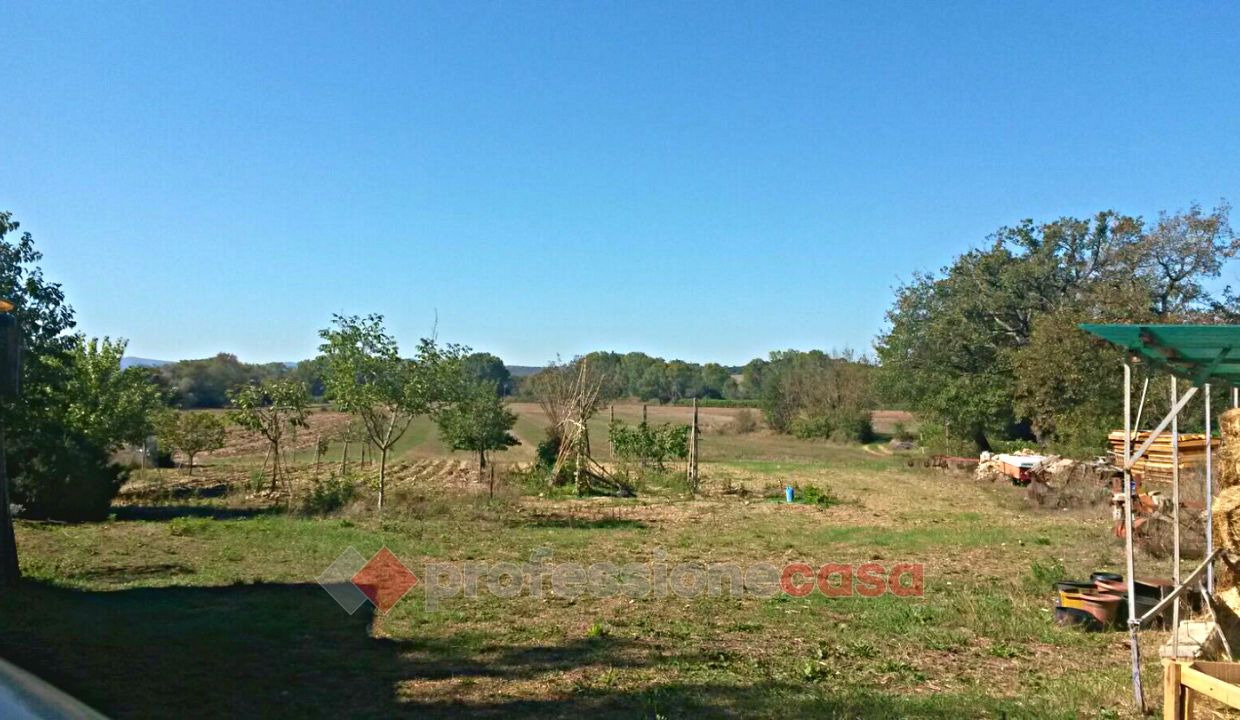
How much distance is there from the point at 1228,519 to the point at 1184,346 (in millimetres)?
1140

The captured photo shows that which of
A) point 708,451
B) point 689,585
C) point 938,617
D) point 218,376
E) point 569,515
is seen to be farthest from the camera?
point 218,376

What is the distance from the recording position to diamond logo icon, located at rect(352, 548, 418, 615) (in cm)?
841

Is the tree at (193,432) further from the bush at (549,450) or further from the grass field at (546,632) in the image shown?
the grass field at (546,632)

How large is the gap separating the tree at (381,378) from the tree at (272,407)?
1.16 meters

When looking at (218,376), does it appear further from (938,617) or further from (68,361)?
(938,617)

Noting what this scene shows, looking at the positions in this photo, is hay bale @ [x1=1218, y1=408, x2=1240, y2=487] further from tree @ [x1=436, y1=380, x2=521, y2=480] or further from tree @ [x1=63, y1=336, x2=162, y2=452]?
tree @ [x1=63, y1=336, x2=162, y2=452]

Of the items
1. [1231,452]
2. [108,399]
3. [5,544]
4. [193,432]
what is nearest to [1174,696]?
[1231,452]

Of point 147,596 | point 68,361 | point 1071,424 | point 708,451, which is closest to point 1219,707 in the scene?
point 147,596

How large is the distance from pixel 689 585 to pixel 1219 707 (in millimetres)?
5269

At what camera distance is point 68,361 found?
972 cm

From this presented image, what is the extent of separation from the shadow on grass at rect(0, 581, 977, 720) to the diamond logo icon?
80 centimetres

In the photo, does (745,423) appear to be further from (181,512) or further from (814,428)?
(181,512)

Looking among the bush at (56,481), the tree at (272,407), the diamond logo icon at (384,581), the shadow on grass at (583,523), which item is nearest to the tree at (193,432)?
the tree at (272,407)

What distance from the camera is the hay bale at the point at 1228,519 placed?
17.5 ft
